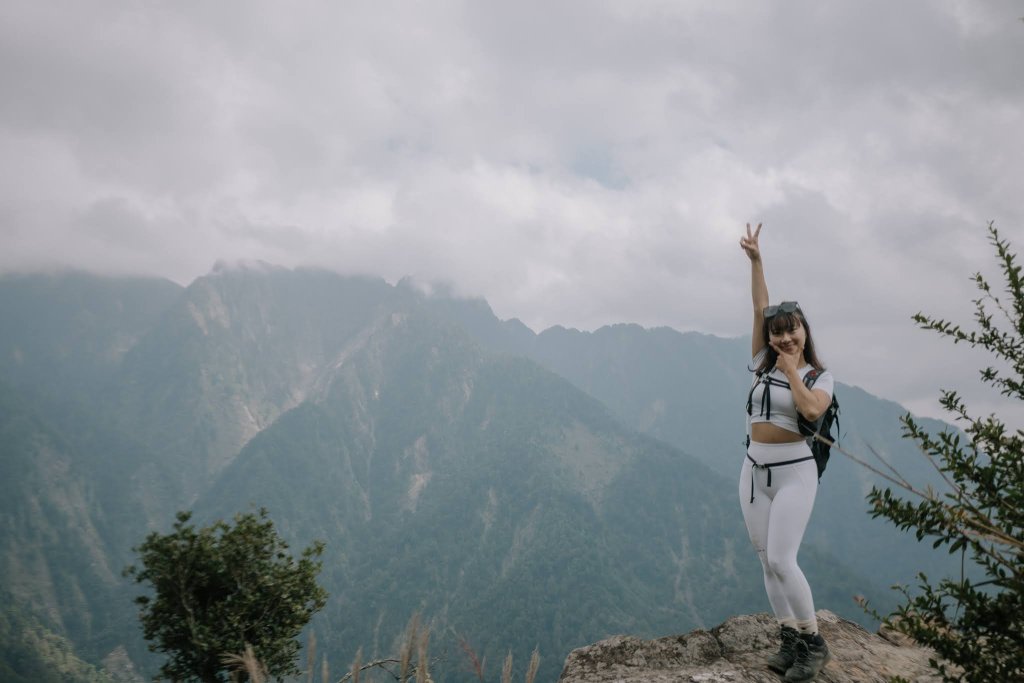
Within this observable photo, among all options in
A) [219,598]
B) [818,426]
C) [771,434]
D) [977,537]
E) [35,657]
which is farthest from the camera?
[35,657]

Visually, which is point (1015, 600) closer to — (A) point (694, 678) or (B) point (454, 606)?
(A) point (694, 678)

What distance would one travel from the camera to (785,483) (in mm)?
4094

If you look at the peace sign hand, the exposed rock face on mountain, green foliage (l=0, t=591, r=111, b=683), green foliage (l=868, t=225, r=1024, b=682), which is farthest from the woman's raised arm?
green foliage (l=0, t=591, r=111, b=683)

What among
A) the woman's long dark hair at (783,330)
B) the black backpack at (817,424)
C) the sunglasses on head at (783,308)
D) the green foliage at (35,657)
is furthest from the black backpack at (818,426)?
the green foliage at (35,657)

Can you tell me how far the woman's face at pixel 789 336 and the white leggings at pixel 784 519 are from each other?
0.72 m

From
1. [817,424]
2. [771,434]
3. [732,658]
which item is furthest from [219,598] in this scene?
[817,424]

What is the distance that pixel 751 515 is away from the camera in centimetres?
426

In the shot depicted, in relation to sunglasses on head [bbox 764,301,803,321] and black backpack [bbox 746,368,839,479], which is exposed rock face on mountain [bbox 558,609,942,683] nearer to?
black backpack [bbox 746,368,839,479]

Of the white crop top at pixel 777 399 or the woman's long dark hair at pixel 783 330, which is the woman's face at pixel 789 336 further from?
the white crop top at pixel 777 399

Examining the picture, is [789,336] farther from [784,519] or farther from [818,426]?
[784,519]

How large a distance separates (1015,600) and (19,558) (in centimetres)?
25644

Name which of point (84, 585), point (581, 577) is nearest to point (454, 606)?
point (581, 577)

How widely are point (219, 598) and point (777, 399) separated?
20.3 m

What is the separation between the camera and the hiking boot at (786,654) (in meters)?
4.09
